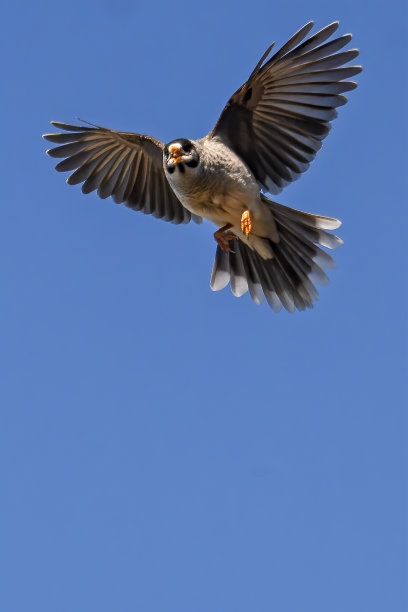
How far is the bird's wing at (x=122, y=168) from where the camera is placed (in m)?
11.9

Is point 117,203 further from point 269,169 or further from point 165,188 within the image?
point 269,169

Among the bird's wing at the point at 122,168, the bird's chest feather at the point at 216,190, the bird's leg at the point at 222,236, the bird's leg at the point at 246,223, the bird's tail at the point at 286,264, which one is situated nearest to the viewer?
the bird's chest feather at the point at 216,190

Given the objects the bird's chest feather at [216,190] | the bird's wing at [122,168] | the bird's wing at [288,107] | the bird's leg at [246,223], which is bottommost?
the bird's leg at [246,223]

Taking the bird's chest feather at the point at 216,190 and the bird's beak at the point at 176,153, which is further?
the bird's chest feather at the point at 216,190

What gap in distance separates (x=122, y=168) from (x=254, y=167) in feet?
5.34

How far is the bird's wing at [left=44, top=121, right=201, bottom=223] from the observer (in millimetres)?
11938

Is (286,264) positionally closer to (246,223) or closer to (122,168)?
(246,223)

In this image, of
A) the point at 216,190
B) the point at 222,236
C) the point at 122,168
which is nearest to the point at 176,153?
the point at 216,190

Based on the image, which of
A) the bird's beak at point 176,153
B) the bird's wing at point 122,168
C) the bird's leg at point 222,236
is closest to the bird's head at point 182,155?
the bird's beak at point 176,153

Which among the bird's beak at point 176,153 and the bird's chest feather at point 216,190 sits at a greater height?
the bird's beak at point 176,153

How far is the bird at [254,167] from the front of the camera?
10.4 m

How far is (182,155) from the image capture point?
406 inches

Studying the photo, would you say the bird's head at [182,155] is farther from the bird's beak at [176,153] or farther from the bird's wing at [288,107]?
the bird's wing at [288,107]

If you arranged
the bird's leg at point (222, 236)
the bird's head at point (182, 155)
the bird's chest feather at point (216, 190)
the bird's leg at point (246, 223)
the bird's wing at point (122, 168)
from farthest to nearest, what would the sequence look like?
the bird's wing at point (122, 168)
the bird's leg at point (222, 236)
the bird's leg at point (246, 223)
the bird's chest feather at point (216, 190)
the bird's head at point (182, 155)
